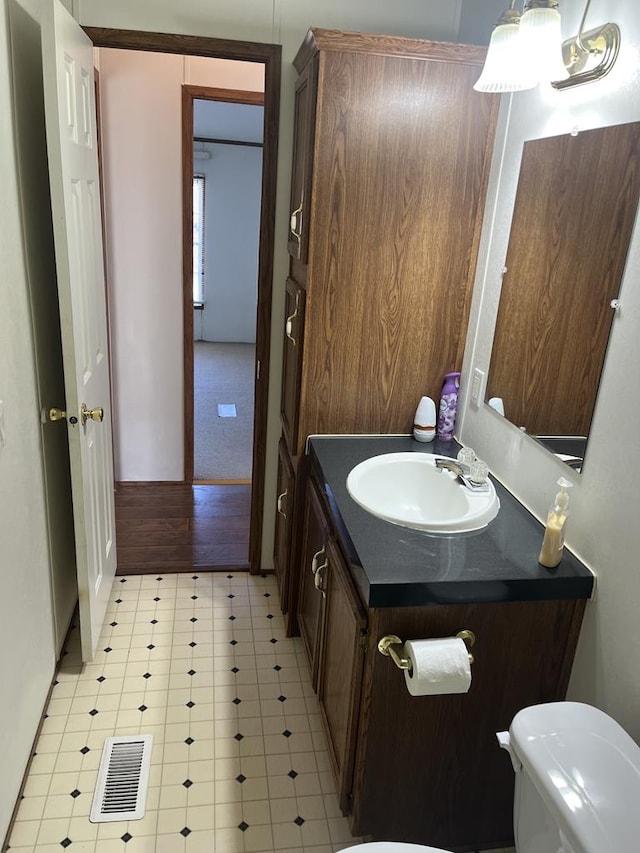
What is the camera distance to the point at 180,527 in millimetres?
3229

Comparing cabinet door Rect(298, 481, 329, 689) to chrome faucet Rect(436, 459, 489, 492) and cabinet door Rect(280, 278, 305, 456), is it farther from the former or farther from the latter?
chrome faucet Rect(436, 459, 489, 492)

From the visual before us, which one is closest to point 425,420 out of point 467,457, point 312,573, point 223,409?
point 467,457

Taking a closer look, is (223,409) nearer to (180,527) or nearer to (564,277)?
(180,527)

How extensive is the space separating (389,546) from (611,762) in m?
0.62

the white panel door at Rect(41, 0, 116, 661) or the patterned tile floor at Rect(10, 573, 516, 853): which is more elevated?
the white panel door at Rect(41, 0, 116, 661)

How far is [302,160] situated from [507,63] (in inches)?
30.4

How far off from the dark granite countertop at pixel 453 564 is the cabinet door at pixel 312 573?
9.3 inches

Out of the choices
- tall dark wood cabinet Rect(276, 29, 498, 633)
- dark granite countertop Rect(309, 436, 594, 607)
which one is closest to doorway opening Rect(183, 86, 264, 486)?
tall dark wood cabinet Rect(276, 29, 498, 633)

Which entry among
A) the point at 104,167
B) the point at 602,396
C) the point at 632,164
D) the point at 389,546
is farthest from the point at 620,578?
the point at 104,167

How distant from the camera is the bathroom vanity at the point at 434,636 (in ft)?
4.78

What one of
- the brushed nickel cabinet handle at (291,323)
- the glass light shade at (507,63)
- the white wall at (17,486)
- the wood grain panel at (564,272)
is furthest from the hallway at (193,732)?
the glass light shade at (507,63)

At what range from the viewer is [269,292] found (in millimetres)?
2500

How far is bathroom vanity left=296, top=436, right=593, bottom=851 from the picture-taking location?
1456 mm

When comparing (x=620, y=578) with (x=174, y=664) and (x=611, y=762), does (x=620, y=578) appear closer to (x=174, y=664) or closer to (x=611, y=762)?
(x=611, y=762)
